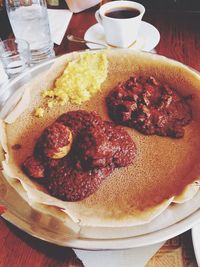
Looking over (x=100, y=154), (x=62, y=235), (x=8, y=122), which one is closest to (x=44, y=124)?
(x=8, y=122)

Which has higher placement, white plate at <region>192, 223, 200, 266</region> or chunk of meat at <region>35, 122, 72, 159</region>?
chunk of meat at <region>35, 122, 72, 159</region>

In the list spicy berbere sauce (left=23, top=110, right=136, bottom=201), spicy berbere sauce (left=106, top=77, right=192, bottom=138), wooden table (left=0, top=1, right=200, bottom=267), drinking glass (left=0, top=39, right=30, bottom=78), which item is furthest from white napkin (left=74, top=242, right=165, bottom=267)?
drinking glass (left=0, top=39, right=30, bottom=78)

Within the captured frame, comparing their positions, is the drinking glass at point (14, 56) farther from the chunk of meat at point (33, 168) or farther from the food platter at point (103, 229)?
the food platter at point (103, 229)

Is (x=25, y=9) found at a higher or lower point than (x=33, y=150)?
higher

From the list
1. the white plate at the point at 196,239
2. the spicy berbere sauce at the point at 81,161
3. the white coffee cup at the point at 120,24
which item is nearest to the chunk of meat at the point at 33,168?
the spicy berbere sauce at the point at 81,161

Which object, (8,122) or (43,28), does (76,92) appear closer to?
(8,122)

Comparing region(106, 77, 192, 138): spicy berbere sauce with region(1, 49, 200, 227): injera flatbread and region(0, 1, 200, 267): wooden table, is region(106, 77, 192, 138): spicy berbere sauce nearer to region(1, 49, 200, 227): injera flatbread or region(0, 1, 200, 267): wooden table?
region(1, 49, 200, 227): injera flatbread
